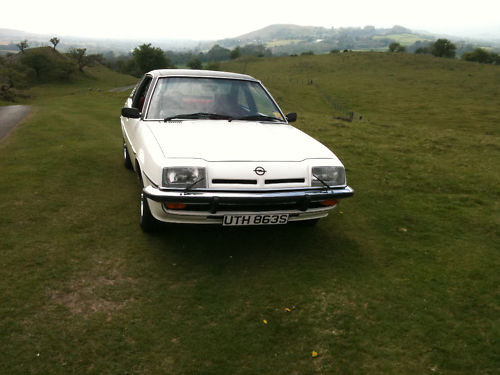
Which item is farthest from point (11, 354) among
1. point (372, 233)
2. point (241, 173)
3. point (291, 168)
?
point (372, 233)

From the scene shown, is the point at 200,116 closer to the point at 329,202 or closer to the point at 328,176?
the point at 328,176

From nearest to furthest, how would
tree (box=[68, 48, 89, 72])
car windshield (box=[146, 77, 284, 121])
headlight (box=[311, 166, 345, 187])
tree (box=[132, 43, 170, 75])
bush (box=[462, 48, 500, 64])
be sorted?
headlight (box=[311, 166, 345, 187])
car windshield (box=[146, 77, 284, 121])
tree (box=[68, 48, 89, 72])
tree (box=[132, 43, 170, 75])
bush (box=[462, 48, 500, 64])

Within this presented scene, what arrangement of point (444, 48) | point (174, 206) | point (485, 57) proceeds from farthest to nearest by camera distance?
1. point (444, 48)
2. point (485, 57)
3. point (174, 206)

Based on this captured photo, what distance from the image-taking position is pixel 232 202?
11.0 ft

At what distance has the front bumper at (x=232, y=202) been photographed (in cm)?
333

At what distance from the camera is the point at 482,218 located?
536cm

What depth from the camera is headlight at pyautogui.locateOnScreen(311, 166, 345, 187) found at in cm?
370

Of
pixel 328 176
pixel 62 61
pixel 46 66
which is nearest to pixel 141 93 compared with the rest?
pixel 328 176

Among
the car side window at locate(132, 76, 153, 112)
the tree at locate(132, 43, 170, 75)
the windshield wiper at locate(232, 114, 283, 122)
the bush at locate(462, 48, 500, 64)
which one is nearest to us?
the windshield wiper at locate(232, 114, 283, 122)

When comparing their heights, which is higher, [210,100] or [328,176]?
[210,100]

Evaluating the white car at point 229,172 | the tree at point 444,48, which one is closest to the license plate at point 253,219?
the white car at point 229,172

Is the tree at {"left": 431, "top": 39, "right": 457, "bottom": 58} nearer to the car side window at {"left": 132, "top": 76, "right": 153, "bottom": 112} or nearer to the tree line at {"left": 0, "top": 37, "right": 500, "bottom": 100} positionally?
the tree line at {"left": 0, "top": 37, "right": 500, "bottom": 100}

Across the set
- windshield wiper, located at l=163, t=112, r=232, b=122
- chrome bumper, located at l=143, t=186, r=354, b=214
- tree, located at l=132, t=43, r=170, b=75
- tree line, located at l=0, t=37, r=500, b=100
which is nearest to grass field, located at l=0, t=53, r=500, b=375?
chrome bumper, located at l=143, t=186, r=354, b=214

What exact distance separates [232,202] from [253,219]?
1.04ft
